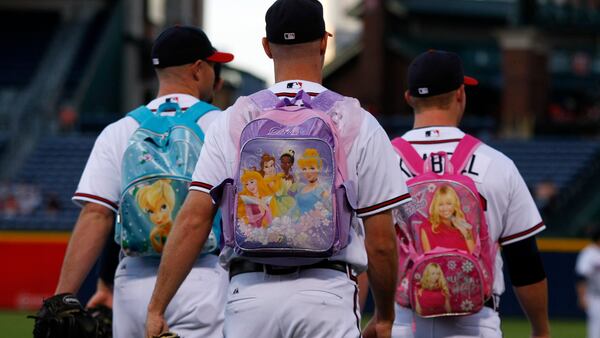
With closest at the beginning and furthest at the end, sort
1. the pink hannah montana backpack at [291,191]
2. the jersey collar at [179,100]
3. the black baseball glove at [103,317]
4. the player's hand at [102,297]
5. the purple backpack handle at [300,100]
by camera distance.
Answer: the pink hannah montana backpack at [291,191], the purple backpack handle at [300,100], the black baseball glove at [103,317], the jersey collar at [179,100], the player's hand at [102,297]

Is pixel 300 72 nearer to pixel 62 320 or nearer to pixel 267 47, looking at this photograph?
pixel 267 47

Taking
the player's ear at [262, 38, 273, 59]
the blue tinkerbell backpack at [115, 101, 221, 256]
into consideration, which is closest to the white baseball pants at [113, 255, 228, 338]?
the blue tinkerbell backpack at [115, 101, 221, 256]

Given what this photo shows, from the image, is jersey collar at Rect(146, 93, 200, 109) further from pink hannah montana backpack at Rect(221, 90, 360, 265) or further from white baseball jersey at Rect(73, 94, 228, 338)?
pink hannah montana backpack at Rect(221, 90, 360, 265)

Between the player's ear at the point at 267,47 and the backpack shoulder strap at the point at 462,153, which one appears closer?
the player's ear at the point at 267,47

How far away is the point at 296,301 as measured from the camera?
4664 mm

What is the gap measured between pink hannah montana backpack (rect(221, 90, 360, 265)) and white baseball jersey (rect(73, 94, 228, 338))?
3.80 feet

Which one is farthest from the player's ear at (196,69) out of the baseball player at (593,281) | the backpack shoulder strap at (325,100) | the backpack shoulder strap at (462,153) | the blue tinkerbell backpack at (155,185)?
the baseball player at (593,281)

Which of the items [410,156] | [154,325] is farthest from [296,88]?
[410,156]

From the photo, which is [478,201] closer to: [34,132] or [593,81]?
[34,132]

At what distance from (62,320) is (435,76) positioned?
2.00 m

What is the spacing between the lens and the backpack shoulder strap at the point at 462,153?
6.05 m

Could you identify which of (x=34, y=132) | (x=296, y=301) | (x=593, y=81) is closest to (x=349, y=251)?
(x=296, y=301)

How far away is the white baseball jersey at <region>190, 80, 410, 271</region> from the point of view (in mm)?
4773

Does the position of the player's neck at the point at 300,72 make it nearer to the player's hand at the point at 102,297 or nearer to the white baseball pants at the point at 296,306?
the white baseball pants at the point at 296,306
